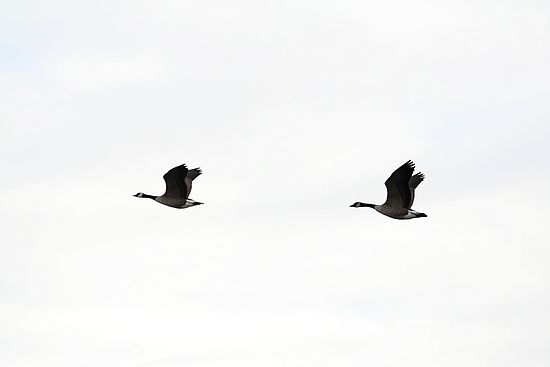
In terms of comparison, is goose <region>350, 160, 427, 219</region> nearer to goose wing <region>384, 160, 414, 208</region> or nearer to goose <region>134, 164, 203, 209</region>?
goose wing <region>384, 160, 414, 208</region>

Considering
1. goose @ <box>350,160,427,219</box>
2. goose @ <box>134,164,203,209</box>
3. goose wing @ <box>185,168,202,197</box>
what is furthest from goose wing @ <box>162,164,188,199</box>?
goose @ <box>350,160,427,219</box>

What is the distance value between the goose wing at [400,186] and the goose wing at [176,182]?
9060 mm

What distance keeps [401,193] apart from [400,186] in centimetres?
54

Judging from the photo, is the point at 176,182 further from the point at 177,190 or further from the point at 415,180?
the point at 415,180

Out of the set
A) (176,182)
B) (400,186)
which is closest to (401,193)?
(400,186)

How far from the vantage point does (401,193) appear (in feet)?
215

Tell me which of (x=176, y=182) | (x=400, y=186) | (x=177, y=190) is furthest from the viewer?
(x=177, y=190)

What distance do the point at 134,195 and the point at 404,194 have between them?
47.4ft

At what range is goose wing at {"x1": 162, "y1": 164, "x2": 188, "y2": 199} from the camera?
67500mm

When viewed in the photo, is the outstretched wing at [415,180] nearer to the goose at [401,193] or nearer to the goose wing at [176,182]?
the goose at [401,193]

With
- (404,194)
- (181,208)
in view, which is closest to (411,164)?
(404,194)

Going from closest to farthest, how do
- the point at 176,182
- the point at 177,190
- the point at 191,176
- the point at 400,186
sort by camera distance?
the point at 400,186 → the point at 176,182 → the point at 177,190 → the point at 191,176

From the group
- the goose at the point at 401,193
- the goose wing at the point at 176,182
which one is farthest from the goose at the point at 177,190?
the goose at the point at 401,193

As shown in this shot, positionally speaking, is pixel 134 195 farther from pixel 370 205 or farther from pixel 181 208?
pixel 370 205
